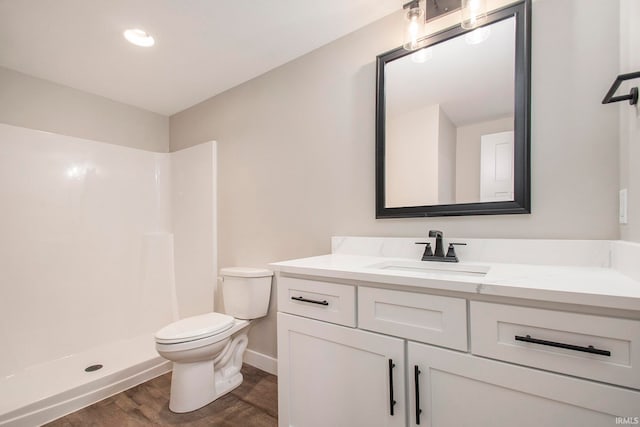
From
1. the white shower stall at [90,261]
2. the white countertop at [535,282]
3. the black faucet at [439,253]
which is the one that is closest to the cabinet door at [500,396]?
the white countertop at [535,282]

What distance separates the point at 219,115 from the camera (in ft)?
8.48

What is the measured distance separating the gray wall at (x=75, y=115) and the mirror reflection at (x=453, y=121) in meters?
2.48

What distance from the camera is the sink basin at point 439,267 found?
124 cm

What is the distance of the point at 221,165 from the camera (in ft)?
8.33

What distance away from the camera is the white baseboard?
2.11 meters

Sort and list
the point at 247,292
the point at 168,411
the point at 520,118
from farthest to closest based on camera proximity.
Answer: the point at 247,292, the point at 168,411, the point at 520,118

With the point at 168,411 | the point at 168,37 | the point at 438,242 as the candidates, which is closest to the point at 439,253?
the point at 438,242

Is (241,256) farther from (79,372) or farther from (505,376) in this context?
(505,376)

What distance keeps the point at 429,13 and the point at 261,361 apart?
2.45 m

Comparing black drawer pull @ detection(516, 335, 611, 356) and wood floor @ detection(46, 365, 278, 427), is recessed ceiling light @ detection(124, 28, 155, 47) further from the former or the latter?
black drawer pull @ detection(516, 335, 611, 356)

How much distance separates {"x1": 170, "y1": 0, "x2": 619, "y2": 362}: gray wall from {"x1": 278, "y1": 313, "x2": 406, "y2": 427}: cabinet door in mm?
674

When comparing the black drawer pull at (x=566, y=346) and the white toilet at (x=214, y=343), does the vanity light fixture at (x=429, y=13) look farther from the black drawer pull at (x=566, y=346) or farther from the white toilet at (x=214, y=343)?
the white toilet at (x=214, y=343)

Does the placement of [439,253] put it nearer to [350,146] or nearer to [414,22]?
[350,146]

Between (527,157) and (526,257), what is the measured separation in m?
0.43
